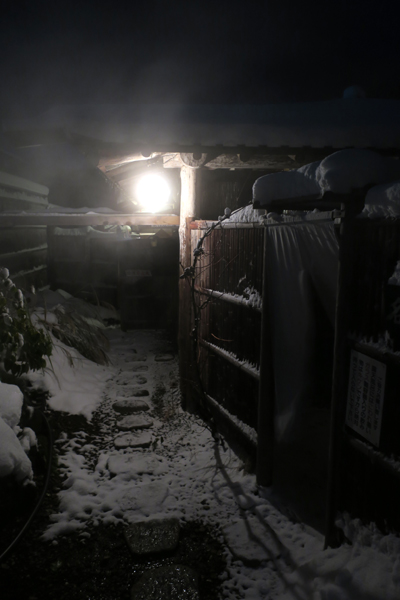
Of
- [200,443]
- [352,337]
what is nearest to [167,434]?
[200,443]

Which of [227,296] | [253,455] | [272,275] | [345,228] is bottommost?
[253,455]

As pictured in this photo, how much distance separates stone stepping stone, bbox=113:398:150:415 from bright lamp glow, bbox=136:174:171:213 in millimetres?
7094

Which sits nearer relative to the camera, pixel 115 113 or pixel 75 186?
pixel 115 113

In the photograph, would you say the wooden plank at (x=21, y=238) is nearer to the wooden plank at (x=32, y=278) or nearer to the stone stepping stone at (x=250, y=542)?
the wooden plank at (x=32, y=278)

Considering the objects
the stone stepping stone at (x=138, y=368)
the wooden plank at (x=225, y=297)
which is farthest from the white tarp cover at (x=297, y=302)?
the stone stepping stone at (x=138, y=368)

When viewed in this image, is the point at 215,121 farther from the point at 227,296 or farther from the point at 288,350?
the point at 288,350

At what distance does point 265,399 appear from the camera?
4.50 metres

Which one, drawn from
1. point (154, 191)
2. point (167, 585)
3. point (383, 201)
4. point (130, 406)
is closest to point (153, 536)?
point (167, 585)

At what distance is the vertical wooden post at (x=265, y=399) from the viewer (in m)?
4.40

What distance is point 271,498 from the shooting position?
14.6 ft

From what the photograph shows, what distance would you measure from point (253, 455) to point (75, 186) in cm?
2099

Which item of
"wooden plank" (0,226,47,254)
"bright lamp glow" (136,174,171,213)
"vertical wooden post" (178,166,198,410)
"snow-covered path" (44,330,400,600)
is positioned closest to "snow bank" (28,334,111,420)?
"snow-covered path" (44,330,400,600)

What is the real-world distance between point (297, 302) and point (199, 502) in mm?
2720

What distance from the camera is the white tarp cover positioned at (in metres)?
3.51
